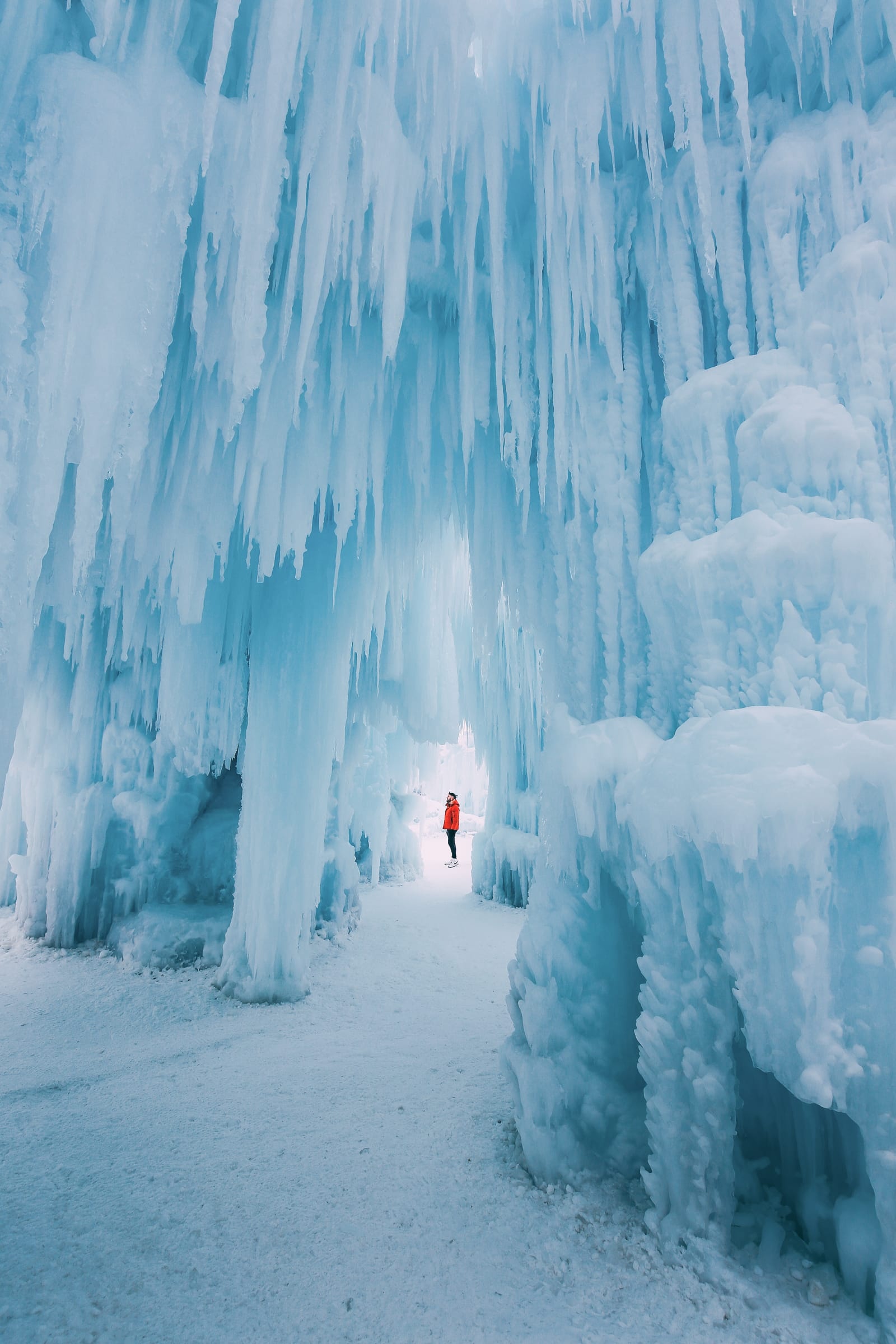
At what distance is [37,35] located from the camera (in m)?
2.56

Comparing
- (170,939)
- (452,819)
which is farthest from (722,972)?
(452,819)

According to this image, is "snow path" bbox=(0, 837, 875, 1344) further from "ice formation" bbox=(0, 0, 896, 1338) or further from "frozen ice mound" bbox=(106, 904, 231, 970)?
"frozen ice mound" bbox=(106, 904, 231, 970)

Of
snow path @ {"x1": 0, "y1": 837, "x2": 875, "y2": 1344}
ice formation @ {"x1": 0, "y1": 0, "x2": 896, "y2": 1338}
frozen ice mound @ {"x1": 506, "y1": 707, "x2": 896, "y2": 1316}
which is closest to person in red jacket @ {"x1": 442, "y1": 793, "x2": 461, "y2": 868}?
snow path @ {"x1": 0, "y1": 837, "x2": 875, "y2": 1344}

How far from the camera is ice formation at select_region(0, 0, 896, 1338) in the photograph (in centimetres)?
235

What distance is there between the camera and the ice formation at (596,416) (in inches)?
92.7

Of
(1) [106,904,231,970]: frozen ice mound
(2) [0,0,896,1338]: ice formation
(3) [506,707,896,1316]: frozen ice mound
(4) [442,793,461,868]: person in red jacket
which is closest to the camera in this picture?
(3) [506,707,896,1316]: frozen ice mound

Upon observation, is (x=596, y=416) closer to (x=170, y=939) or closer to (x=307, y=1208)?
(x=307, y=1208)

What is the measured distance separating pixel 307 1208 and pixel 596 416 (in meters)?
4.75

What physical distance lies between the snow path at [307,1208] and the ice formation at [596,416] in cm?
31

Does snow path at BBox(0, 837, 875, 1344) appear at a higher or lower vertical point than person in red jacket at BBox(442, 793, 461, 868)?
lower

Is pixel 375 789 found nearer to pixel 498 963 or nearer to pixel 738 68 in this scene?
pixel 498 963

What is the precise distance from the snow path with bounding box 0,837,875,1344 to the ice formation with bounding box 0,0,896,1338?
305 millimetres

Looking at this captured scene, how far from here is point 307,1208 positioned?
288 centimetres

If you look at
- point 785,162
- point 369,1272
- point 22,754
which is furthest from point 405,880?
point 785,162
